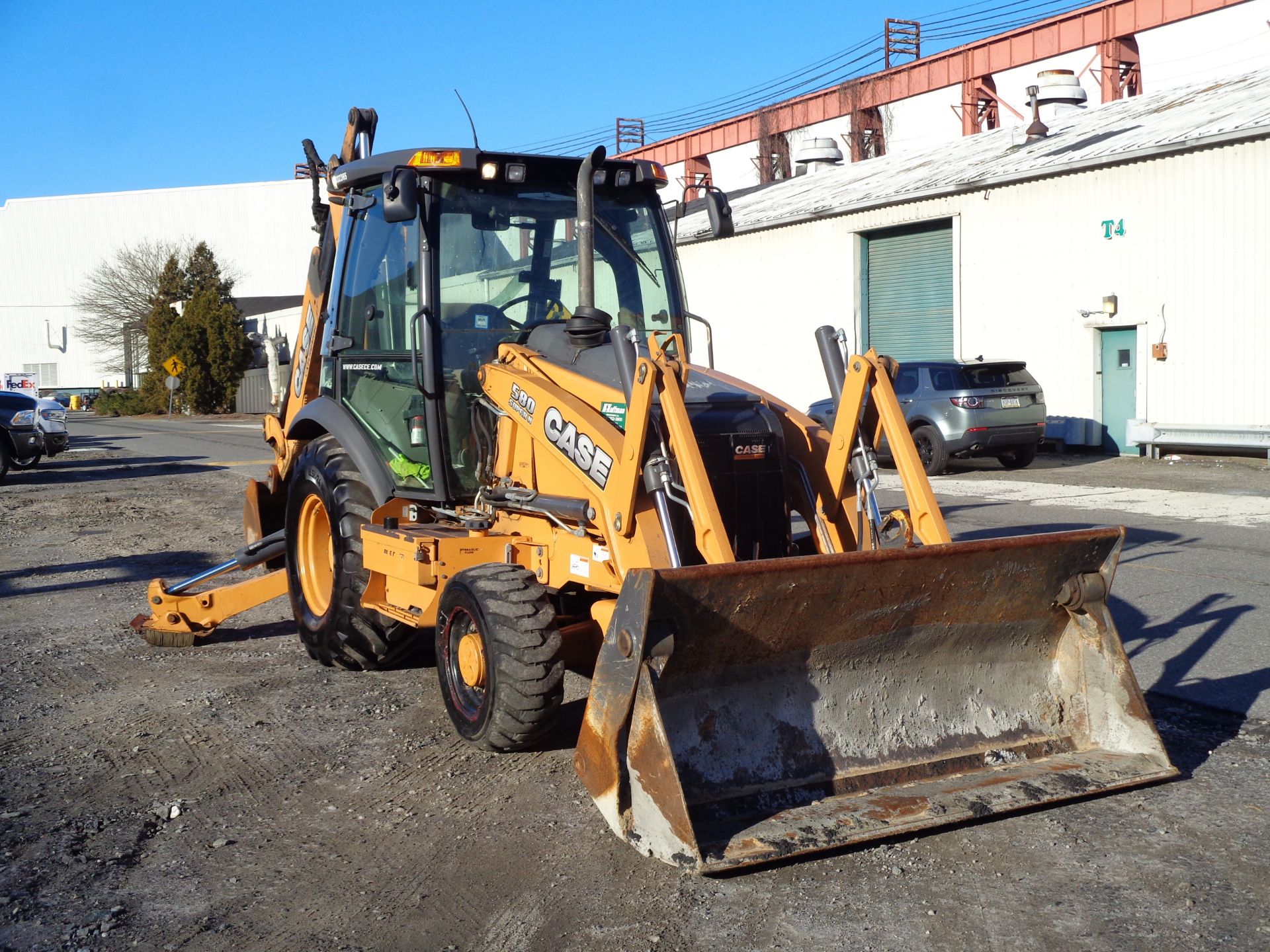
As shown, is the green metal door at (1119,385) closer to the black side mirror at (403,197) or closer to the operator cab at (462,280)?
the operator cab at (462,280)

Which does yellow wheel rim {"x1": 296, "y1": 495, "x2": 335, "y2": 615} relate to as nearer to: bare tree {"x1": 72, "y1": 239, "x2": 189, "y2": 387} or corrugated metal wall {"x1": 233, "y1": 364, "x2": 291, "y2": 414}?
corrugated metal wall {"x1": 233, "y1": 364, "x2": 291, "y2": 414}

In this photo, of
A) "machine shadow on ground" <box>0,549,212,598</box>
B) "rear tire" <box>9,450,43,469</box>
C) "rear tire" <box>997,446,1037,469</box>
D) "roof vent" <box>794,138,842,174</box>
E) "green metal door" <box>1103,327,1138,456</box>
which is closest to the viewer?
"machine shadow on ground" <box>0,549,212,598</box>

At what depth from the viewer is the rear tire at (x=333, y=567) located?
6242 mm

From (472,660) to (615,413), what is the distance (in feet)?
3.85

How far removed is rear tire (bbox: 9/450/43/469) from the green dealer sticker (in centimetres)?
1674

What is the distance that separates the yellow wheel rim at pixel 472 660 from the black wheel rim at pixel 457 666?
0.03 meters

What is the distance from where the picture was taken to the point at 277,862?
417 centimetres

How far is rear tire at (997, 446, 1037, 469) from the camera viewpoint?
18438 millimetres

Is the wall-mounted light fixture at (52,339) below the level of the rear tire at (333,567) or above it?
above

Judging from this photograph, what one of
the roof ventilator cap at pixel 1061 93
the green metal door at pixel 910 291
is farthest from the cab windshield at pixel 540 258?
the roof ventilator cap at pixel 1061 93

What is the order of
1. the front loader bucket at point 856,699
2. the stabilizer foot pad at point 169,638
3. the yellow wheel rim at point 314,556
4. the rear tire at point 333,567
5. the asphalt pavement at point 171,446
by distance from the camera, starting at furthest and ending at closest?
1. the asphalt pavement at point 171,446
2. the stabilizer foot pad at point 169,638
3. the yellow wheel rim at point 314,556
4. the rear tire at point 333,567
5. the front loader bucket at point 856,699

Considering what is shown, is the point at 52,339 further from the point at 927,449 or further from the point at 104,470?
the point at 927,449

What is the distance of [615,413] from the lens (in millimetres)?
5156

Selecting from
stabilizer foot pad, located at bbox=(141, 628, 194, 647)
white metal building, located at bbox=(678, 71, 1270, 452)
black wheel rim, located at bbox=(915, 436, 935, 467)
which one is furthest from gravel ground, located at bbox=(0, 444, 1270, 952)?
white metal building, located at bbox=(678, 71, 1270, 452)
